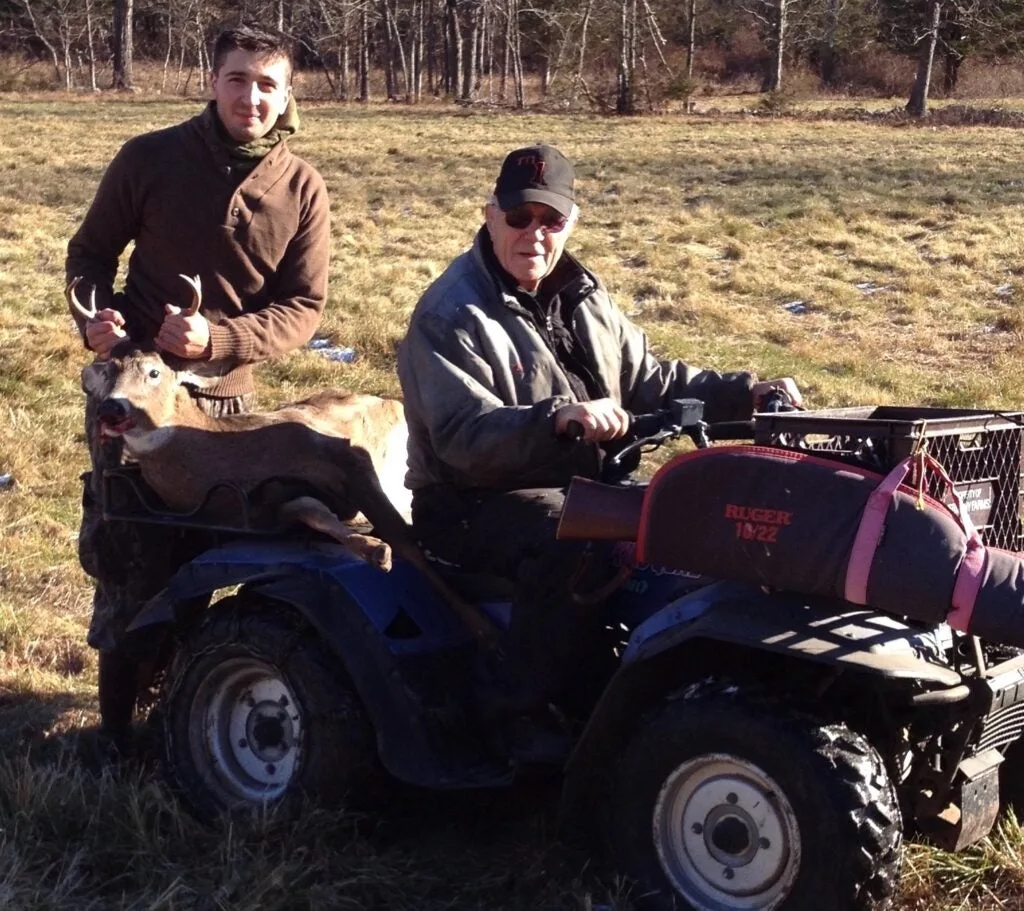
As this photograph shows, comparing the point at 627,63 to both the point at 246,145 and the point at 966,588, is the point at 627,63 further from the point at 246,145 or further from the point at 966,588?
the point at 966,588

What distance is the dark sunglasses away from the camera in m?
4.23

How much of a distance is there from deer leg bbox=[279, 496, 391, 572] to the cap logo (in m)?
1.09

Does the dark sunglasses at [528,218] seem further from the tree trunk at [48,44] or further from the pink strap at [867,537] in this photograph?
the tree trunk at [48,44]

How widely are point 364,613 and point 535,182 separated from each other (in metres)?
1.26

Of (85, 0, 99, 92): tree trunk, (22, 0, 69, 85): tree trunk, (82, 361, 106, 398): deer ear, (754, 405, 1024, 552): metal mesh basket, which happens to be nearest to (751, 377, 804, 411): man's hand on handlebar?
(754, 405, 1024, 552): metal mesh basket

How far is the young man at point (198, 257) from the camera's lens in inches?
190

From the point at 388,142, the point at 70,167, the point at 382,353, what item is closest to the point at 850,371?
the point at 382,353

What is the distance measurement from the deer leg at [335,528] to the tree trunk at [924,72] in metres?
37.6

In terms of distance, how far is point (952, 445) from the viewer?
3439 millimetres

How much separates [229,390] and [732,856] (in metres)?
2.75

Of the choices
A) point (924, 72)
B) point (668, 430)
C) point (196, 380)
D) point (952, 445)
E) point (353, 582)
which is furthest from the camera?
point (924, 72)

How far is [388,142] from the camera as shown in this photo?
28844 mm

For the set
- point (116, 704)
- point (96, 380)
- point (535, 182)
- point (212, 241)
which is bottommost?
point (116, 704)

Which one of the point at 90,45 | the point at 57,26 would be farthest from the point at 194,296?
the point at 57,26
